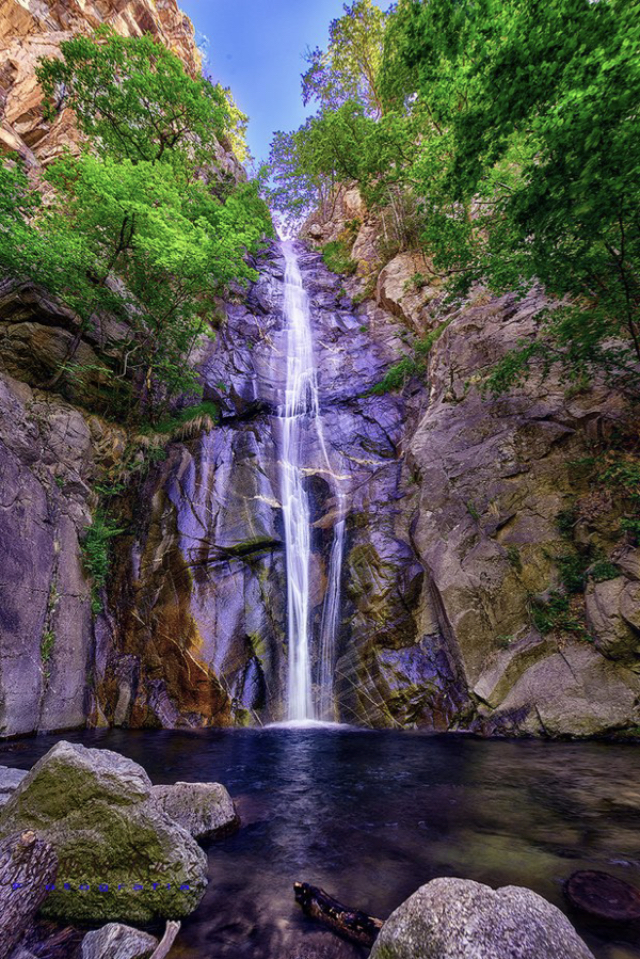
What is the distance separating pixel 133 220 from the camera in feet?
36.7

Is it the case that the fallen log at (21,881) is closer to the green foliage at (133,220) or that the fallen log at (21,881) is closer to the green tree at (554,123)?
the green tree at (554,123)

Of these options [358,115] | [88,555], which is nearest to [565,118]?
[88,555]

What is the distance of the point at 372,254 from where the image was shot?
24.0 m

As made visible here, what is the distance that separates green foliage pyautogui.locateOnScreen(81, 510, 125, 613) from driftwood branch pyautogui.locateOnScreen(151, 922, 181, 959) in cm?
868

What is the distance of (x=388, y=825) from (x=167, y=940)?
2.59 m

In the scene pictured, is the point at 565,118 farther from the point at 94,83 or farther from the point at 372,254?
the point at 372,254

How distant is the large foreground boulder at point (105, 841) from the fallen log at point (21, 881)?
0.58ft

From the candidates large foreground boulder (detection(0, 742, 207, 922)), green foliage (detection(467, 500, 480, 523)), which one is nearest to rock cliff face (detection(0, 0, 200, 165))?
green foliage (detection(467, 500, 480, 523))

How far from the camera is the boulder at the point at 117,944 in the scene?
7.65 ft

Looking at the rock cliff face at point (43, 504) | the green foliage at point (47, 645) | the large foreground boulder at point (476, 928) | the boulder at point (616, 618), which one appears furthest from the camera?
the green foliage at point (47, 645)

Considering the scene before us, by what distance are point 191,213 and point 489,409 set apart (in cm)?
1055

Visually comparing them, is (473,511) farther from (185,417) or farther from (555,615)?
(185,417)

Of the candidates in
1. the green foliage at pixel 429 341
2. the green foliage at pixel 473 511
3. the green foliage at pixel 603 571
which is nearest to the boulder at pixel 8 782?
the green foliage at pixel 473 511

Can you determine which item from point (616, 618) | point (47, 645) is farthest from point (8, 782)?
point (616, 618)
